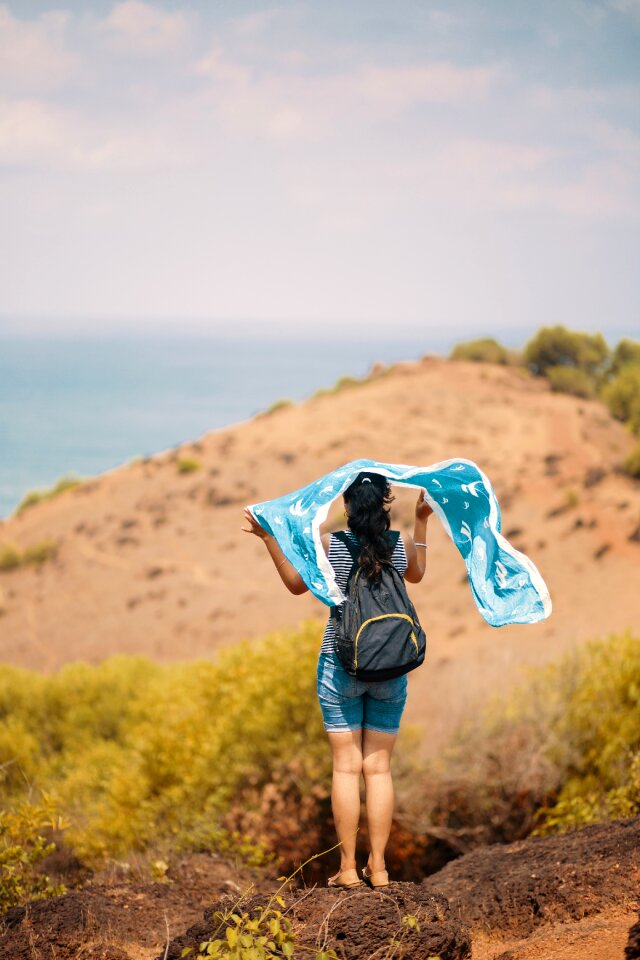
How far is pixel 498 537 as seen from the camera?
4.44 m

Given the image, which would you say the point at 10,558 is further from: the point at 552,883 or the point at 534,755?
the point at 552,883

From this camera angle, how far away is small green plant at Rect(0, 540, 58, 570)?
39719 mm

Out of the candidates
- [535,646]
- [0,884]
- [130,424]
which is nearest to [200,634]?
[535,646]

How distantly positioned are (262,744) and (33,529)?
36352 millimetres

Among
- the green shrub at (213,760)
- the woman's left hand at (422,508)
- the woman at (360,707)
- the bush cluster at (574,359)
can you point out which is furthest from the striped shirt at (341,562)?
the bush cluster at (574,359)

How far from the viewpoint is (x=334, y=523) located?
1426 inches

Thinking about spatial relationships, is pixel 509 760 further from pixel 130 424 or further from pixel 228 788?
pixel 130 424

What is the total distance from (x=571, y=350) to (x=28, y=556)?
31.4m

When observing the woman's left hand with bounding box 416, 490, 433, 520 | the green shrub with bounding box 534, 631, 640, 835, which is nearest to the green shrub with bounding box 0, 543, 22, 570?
the green shrub with bounding box 534, 631, 640, 835

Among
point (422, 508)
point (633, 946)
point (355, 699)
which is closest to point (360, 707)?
point (355, 699)

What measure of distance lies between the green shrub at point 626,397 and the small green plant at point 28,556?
27515 millimetres

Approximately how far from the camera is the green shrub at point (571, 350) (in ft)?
166

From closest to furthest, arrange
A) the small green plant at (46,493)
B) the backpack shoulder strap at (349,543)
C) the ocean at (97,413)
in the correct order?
the backpack shoulder strap at (349,543), the small green plant at (46,493), the ocean at (97,413)

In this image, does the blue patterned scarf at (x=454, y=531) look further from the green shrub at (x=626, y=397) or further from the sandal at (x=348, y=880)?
the green shrub at (x=626, y=397)
